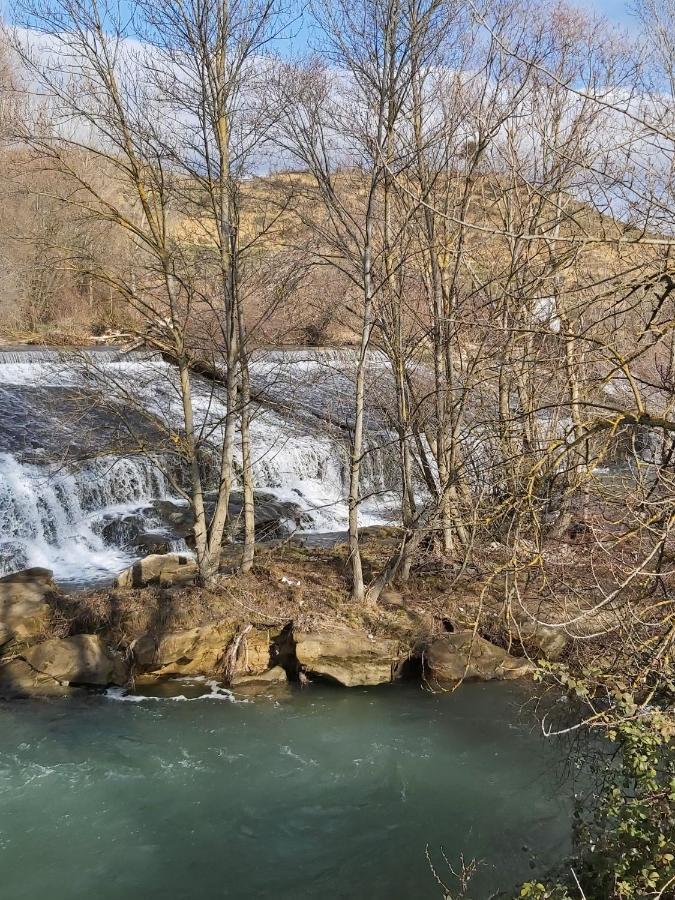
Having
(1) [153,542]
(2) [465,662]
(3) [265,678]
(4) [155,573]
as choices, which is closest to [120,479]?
(1) [153,542]

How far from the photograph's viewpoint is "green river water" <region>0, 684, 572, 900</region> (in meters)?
5.19

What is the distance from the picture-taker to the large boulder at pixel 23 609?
317 inches

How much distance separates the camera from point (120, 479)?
40.0ft

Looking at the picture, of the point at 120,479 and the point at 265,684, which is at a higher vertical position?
the point at 120,479

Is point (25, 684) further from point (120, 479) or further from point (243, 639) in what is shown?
point (120, 479)

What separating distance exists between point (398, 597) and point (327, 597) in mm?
841

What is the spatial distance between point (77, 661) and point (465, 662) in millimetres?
3942

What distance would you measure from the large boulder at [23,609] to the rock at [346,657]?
Result: 278cm

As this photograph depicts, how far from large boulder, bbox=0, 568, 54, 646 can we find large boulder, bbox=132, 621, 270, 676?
1.18m

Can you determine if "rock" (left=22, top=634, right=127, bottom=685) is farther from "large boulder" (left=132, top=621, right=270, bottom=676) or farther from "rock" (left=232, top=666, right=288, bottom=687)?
"rock" (left=232, top=666, right=288, bottom=687)

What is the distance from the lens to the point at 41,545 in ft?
35.9

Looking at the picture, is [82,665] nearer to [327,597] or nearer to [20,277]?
[327,597]

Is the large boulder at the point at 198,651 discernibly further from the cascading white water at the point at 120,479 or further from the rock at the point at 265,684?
the cascading white water at the point at 120,479

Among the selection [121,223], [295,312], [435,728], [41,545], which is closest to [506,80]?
[295,312]
